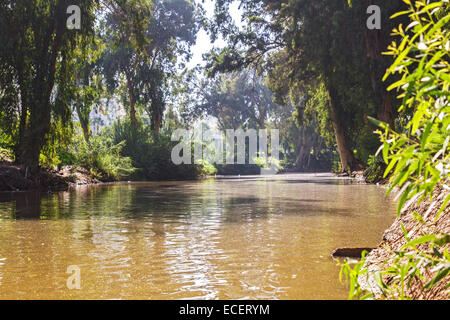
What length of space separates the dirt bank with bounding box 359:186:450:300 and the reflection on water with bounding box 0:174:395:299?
1.09 feet

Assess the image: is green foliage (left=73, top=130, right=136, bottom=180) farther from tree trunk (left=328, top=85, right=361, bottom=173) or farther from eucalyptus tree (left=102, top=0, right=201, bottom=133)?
tree trunk (left=328, top=85, right=361, bottom=173)

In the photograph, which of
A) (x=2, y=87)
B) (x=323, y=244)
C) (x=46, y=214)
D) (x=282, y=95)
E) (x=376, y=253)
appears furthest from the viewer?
(x=282, y=95)

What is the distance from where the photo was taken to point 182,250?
486 cm

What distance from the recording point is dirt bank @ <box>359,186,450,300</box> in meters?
2.10

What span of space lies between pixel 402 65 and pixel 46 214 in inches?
309

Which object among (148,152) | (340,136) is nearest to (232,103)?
(148,152)

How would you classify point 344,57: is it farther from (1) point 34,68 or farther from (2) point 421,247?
(2) point 421,247

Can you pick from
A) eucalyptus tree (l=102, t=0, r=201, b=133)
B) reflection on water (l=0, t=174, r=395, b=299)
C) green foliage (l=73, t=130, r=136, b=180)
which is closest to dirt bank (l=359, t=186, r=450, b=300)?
reflection on water (l=0, t=174, r=395, b=299)

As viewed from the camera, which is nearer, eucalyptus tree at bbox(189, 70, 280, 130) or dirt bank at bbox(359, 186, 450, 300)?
dirt bank at bbox(359, 186, 450, 300)

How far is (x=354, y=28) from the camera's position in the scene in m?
19.2

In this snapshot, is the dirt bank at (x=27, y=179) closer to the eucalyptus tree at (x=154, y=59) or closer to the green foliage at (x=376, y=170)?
the green foliage at (x=376, y=170)

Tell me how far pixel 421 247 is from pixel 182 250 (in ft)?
8.39
